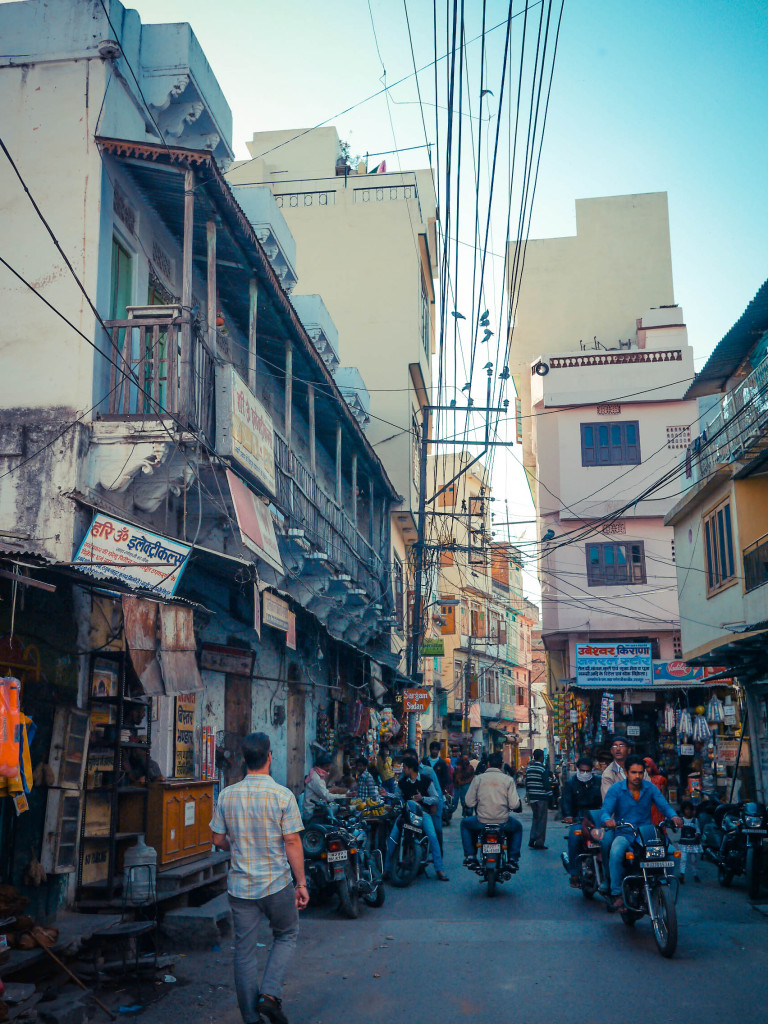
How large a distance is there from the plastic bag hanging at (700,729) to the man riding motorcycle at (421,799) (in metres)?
12.6

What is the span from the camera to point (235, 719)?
14.8m

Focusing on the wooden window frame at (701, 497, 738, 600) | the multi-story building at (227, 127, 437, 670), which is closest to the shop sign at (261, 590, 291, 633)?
the wooden window frame at (701, 497, 738, 600)

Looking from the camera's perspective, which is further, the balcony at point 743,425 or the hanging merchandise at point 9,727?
the balcony at point 743,425

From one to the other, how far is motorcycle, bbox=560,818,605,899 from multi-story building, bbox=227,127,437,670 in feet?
65.2

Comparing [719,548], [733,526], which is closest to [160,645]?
[733,526]

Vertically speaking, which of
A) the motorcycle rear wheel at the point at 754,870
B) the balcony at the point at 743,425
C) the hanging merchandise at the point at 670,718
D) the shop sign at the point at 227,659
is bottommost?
the motorcycle rear wheel at the point at 754,870

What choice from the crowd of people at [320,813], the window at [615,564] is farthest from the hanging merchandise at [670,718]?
the crowd of people at [320,813]

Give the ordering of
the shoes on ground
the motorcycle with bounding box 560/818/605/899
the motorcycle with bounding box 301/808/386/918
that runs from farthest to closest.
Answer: the motorcycle with bounding box 560/818/605/899, the motorcycle with bounding box 301/808/386/918, the shoes on ground

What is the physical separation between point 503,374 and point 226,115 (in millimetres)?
5934

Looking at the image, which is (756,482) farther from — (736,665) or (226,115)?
(226,115)

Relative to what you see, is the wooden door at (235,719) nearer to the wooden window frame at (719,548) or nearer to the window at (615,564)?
the wooden window frame at (719,548)

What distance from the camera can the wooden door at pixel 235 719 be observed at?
1437 centimetres

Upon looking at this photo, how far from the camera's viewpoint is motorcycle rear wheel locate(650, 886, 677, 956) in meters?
7.62

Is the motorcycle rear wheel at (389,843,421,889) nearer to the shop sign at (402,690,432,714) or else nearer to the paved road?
the paved road
